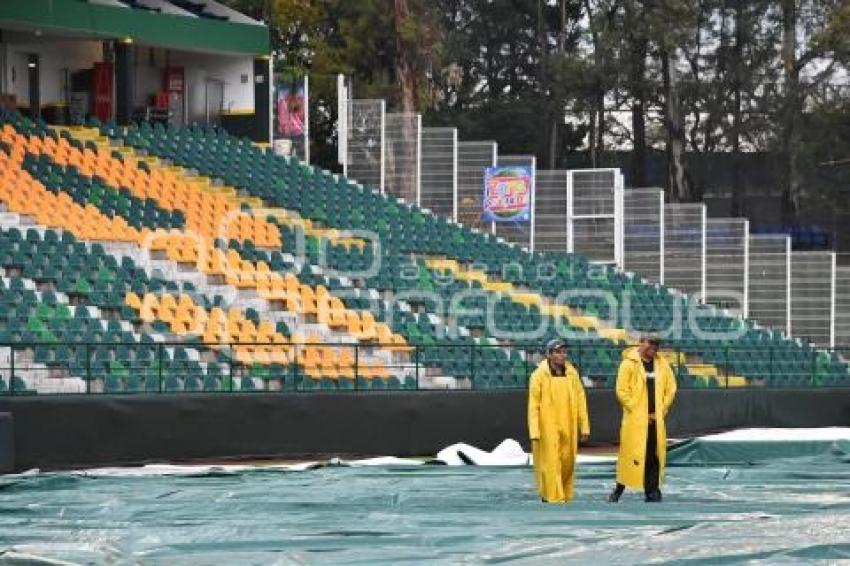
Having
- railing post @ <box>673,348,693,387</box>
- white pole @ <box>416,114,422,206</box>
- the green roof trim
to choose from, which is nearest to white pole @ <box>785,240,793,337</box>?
railing post @ <box>673,348,693,387</box>

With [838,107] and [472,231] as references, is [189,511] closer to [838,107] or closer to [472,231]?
[472,231]

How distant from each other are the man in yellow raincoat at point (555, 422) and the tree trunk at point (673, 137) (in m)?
30.9

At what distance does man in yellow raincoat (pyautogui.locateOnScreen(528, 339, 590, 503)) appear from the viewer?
17047 mm

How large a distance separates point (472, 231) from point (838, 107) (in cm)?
1609

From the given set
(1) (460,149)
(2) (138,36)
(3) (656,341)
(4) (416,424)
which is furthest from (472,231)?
(3) (656,341)

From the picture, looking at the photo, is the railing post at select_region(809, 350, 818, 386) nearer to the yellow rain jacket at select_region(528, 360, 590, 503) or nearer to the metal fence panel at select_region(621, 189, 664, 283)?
the metal fence panel at select_region(621, 189, 664, 283)

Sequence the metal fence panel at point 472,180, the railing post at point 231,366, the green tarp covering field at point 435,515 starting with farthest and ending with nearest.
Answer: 1. the metal fence panel at point 472,180
2. the railing post at point 231,366
3. the green tarp covering field at point 435,515

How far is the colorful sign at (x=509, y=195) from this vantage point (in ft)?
122

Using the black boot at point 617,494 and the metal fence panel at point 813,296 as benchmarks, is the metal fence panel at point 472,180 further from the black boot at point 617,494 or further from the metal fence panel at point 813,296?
the black boot at point 617,494

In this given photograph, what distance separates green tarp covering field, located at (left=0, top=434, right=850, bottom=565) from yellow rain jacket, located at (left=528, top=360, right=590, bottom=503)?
328mm

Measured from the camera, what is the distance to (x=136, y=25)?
3747cm

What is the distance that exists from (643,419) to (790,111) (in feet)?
109

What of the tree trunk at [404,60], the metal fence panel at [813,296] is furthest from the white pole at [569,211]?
the tree trunk at [404,60]

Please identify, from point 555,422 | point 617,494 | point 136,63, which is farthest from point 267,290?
point 617,494
